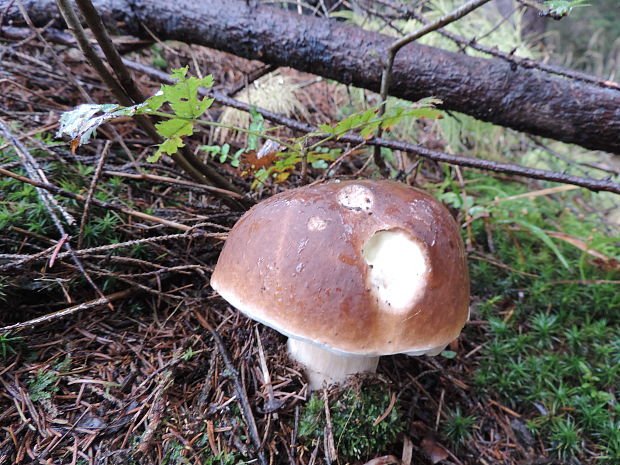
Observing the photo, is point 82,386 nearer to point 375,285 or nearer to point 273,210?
point 273,210

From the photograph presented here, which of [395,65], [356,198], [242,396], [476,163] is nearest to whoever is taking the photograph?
[356,198]

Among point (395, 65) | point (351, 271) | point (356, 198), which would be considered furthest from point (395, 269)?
point (395, 65)

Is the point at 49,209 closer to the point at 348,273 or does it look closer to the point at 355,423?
the point at 348,273

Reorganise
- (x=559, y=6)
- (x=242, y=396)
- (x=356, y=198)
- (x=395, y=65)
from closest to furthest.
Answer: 1. (x=559, y=6)
2. (x=356, y=198)
3. (x=242, y=396)
4. (x=395, y=65)

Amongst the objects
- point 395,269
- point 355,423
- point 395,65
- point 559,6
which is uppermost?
point 559,6

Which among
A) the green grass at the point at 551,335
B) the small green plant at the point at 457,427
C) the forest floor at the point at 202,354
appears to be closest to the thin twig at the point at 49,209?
the forest floor at the point at 202,354

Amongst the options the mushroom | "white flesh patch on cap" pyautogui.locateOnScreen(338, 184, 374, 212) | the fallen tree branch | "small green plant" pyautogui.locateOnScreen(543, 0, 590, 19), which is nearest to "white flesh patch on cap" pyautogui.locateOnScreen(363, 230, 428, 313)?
the mushroom

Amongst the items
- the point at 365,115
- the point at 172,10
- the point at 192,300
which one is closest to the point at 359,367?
the point at 192,300
